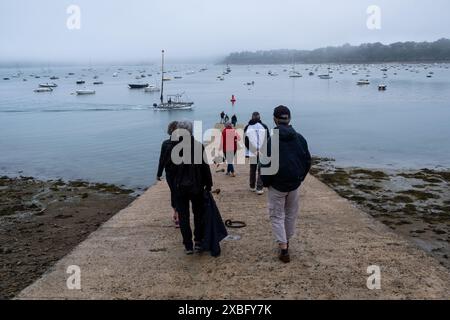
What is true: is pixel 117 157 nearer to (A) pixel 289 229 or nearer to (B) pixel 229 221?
(B) pixel 229 221

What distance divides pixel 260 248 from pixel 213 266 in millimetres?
976

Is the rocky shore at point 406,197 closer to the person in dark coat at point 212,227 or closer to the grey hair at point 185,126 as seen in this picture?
the person in dark coat at point 212,227

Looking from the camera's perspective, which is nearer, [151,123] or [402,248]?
[402,248]

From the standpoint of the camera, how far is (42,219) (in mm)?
12672

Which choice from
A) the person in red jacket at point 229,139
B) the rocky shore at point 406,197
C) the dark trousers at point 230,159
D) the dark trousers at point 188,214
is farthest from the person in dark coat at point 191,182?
the dark trousers at point 230,159

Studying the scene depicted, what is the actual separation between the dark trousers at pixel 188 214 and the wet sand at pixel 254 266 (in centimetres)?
30

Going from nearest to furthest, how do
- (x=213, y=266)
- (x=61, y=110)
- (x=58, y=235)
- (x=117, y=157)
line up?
1. (x=213, y=266)
2. (x=58, y=235)
3. (x=117, y=157)
4. (x=61, y=110)

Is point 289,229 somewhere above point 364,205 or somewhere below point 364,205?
above

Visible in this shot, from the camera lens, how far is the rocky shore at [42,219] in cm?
806

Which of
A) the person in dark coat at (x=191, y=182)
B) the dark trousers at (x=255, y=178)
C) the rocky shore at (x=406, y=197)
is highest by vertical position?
the person in dark coat at (x=191, y=182)

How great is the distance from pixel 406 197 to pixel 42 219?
1160 centimetres

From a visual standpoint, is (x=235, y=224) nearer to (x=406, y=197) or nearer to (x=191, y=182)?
(x=191, y=182)

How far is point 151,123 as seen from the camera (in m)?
40.9
